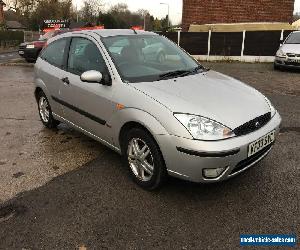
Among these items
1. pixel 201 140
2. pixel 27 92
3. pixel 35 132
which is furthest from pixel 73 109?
pixel 27 92

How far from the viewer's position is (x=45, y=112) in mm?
5773

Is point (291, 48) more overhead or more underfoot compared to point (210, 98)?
more overhead

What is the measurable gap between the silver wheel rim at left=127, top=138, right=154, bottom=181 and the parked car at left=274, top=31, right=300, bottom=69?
10.4m

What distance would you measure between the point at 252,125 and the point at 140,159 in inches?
47.6

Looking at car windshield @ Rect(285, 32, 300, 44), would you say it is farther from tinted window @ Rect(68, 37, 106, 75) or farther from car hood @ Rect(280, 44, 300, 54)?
tinted window @ Rect(68, 37, 106, 75)

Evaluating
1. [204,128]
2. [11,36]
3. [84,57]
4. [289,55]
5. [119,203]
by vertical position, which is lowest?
[119,203]

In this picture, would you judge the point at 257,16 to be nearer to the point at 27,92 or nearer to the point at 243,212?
the point at 27,92

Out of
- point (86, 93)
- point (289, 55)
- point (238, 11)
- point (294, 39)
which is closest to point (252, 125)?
point (86, 93)

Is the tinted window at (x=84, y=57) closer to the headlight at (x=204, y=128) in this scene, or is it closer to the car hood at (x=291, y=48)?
the headlight at (x=204, y=128)

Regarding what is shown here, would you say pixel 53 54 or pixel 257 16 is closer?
pixel 53 54

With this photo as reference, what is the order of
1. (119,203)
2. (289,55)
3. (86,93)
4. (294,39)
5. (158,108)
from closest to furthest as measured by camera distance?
(158,108), (119,203), (86,93), (289,55), (294,39)

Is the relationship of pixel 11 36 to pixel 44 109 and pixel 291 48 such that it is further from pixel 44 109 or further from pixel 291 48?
pixel 44 109

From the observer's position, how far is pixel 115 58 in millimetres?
4031

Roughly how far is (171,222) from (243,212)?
2.35ft
